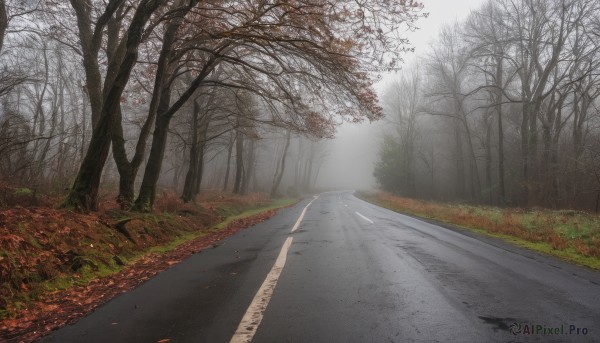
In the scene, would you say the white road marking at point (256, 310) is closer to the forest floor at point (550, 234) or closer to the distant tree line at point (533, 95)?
the forest floor at point (550, 234)

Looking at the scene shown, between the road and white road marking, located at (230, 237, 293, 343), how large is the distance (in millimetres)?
17

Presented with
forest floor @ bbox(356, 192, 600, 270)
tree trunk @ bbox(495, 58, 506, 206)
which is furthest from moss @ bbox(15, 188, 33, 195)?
tree trunk @ bbox(495, 58, 506, 206)

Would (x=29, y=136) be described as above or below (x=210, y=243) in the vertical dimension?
above

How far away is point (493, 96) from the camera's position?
3369 centimetres

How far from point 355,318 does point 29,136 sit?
1179 centimetres

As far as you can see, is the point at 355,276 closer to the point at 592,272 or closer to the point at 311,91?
the point at 592,272

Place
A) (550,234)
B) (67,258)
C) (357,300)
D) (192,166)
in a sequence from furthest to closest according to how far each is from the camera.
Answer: (192,166) → (550,234) → (67,258) → (357,300)

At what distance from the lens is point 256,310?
4.71 meters

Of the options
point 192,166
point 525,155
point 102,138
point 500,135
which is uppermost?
point 500,135

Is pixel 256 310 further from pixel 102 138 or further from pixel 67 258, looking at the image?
pixel 102 138

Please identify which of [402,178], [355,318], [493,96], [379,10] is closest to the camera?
[355,318]

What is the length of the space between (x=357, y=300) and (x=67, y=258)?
502cm

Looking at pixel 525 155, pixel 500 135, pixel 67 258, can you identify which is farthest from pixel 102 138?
pixel 500 135

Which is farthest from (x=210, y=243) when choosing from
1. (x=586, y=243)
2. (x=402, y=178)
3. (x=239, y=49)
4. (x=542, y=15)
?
(x=402, y=178)
